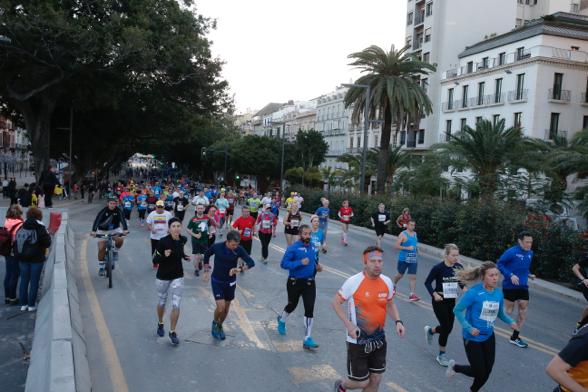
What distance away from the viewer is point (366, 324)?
522 centimetres

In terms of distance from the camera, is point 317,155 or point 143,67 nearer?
point 143,67

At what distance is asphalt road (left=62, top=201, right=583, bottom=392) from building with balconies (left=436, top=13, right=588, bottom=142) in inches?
1298

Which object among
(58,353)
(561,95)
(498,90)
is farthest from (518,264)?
(498,90)

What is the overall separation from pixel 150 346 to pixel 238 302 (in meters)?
2.92

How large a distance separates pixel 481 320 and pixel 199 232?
25.3ft

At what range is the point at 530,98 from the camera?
137ft

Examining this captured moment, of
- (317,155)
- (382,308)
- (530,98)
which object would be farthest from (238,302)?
(317,155)

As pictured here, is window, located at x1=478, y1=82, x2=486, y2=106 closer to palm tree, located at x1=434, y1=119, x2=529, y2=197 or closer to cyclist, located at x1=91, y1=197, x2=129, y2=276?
palm tree, located at x1=434, y1=119, x2=529, y2=197

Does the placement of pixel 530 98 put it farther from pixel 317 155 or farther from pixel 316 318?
pixel 316 318

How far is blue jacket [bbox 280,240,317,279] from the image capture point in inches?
311

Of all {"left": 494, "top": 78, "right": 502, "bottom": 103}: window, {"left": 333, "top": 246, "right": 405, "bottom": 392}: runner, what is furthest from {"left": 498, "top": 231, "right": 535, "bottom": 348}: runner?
{"left": 494, "top": 78, "right": 502, "bottom": 103}: window

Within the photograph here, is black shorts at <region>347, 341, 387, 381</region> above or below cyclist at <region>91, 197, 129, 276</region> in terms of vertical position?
below

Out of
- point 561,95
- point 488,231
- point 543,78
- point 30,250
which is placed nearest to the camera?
point 30,250

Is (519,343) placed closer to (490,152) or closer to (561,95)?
(490,152)
